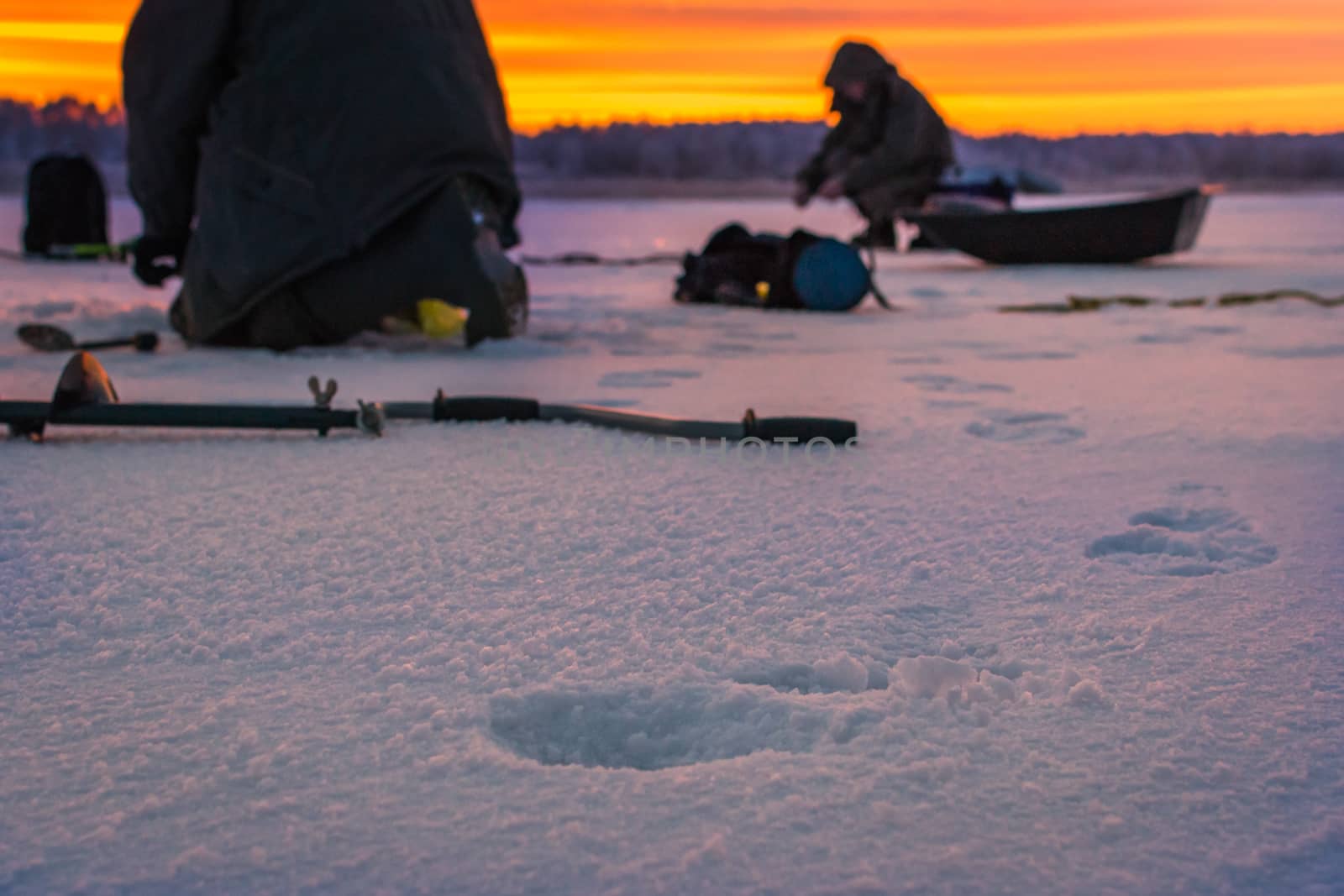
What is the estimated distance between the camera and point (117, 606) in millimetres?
1578

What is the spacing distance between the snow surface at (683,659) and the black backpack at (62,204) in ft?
27.1

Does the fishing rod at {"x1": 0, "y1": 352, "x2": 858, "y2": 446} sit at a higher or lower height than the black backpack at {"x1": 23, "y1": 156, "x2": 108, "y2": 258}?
lower

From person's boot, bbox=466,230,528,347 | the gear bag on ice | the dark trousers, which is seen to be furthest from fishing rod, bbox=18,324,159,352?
the gear bag on ice

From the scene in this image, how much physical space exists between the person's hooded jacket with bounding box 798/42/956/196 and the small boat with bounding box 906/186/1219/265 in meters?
1.58

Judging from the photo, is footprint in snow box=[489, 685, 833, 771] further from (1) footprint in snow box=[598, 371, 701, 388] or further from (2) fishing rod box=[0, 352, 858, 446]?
(1) footprint in snow box=[598, 371, 701, 388]

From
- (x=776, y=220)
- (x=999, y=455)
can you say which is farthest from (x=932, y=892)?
(x=776, y=220)

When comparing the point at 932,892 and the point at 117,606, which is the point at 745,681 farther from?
the point at 117,606

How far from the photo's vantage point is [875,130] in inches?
402

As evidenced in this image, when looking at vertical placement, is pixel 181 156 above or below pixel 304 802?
above

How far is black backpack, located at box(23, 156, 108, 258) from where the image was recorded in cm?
992

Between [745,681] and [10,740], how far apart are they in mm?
706

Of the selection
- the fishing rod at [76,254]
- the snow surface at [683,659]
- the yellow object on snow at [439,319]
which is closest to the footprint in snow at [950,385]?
the snow surface at [683,659]

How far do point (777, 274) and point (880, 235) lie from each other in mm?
5234

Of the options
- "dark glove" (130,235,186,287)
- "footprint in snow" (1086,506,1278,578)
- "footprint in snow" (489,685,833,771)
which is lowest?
"footprint in snow" (489,685,833,771)
